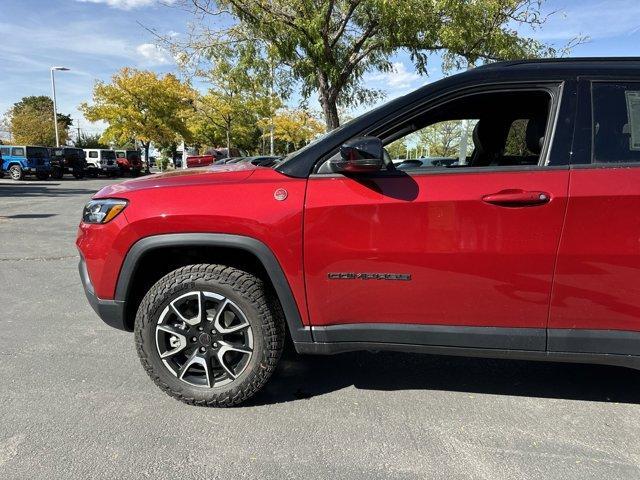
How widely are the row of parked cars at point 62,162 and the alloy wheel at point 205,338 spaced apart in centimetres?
2687

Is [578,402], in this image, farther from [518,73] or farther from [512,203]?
[518,73]

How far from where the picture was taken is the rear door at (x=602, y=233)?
2361mm

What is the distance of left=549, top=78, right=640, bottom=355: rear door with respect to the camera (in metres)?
2.36

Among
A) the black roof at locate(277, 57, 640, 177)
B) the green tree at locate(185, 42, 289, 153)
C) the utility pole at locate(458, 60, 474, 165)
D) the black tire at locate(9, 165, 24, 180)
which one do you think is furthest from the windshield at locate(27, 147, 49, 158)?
the black roof at locate(277, 57, 640, 177)

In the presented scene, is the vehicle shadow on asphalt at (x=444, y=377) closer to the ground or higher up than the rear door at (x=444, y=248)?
closer to the ground

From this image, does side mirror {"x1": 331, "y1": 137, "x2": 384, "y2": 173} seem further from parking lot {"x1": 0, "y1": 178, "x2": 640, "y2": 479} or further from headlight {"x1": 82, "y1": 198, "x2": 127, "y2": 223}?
parking lot {"x1": 0, "y1": 178, "x2": 640, "y2": 479}

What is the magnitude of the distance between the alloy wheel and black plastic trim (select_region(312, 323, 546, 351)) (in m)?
0.47

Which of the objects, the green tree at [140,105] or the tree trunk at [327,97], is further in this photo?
the green tree at [140,105]

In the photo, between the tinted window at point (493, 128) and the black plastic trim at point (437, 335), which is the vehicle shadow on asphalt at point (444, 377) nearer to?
the black plastic trim at point (437, 335)

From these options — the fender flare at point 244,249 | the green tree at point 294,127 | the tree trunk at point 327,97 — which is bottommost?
the fender flare at point 244,249

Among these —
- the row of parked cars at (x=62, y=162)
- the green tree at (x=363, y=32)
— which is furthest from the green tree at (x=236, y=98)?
the row of parked cars at (x=62, y=162)

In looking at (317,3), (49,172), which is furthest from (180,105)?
(317,3)

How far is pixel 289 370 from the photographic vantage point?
346 centimetres

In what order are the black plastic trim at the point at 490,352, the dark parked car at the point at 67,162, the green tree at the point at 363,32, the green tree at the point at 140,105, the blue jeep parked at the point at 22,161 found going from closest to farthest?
the black plastic trim at the point at 490,352 < the green tree at the point at 363,32 < the blue jeep parked at the point at 22,161 < the dark parked car at the point at 67,162 < the green tree at the point at 140,105
